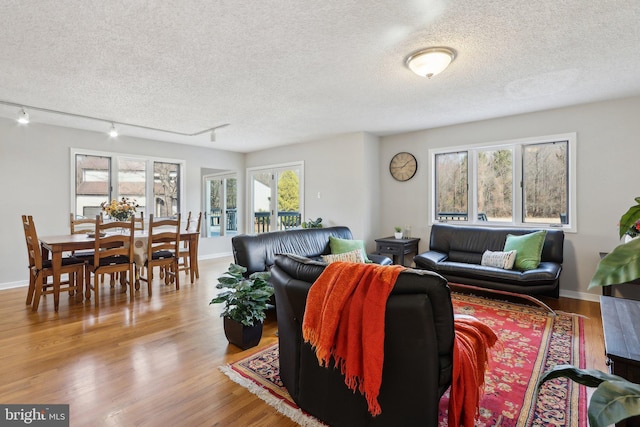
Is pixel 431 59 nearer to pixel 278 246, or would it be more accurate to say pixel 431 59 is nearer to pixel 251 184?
pixel 278 246

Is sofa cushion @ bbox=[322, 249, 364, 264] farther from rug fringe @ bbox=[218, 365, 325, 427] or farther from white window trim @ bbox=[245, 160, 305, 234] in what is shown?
white window trim @ bbox=[245, 160, 305, 234]

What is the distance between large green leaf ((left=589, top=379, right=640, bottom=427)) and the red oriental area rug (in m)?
1.21

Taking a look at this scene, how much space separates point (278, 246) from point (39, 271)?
261 centimetres

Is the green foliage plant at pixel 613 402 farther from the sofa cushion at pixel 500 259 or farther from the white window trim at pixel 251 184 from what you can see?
the white window trim at pixel 251 184

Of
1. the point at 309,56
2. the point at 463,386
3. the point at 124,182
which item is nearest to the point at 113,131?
the point at 124,182

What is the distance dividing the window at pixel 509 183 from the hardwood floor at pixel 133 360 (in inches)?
48.5

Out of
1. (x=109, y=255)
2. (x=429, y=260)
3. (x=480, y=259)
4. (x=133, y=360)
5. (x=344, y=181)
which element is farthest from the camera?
(x=344, y=181)

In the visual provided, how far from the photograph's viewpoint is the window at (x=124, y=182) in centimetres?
532

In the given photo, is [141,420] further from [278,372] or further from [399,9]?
[399,9]

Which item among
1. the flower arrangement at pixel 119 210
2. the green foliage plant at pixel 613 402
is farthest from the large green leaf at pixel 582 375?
the flower arrangement at pixel 119 210

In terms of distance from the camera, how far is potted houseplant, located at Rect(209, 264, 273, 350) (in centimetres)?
257

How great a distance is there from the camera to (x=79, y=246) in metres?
3.59

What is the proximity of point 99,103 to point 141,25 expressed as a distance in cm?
217

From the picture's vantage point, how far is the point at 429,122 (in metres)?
4.78
